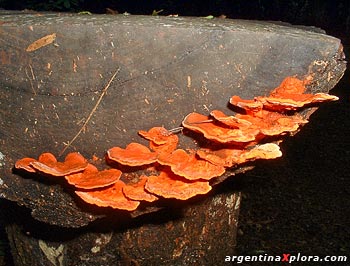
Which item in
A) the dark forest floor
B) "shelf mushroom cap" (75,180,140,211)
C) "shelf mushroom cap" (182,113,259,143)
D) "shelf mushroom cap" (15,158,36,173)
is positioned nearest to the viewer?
"shelf mushroom cap" (182,113,259,143)

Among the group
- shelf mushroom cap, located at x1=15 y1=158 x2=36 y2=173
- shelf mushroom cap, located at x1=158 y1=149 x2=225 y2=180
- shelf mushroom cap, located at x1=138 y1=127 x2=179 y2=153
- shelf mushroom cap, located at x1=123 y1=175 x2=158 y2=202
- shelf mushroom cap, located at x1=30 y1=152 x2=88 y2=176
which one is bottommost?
shelf mushroom cap, located at x1=123 y1=175 x2=158 y2=202

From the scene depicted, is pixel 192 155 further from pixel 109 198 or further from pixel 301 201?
pixel 301 201

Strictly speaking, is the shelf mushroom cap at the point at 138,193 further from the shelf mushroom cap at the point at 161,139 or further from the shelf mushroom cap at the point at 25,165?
the shelf mushroom cap at the point at 25,165

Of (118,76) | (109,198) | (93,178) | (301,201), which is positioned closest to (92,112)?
(118,76)

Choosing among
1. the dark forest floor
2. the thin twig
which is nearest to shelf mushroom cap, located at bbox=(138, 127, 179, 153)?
the thin twig

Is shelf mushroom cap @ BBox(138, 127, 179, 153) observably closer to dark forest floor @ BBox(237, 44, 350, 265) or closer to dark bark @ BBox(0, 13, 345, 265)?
dark bark @ BBox(0, 13, 345, 265)

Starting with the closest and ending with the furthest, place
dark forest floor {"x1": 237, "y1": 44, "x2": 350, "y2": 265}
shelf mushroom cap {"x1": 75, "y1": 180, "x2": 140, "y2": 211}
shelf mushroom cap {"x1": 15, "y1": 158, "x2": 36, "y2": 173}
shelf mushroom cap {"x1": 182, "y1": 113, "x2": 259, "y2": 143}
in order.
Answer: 1. shelf mushroom cap {"x1": 182, "y1": 113, "x2": 259, "y2": 143}
2. shelf mushroom cap {"x1": 75, "y1": 180, "x2": 140, "y2": 211}
3. shelf mushroom cap {"x1": 15, "y1": 158, "x2": 36, "y2": 173}
4. dark forest floor {"x1": 237, "y1": 44, "x2": 350, "y2": 265}

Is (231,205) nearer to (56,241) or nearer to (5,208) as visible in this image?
(56,241)
